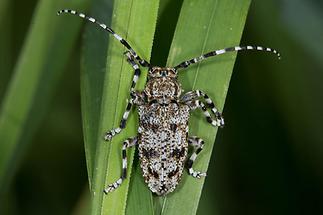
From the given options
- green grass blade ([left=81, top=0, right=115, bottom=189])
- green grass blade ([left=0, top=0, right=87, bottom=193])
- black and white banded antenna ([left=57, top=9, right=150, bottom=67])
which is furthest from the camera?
green grass blade ([left=0, top=0, right=87, bottom=193])

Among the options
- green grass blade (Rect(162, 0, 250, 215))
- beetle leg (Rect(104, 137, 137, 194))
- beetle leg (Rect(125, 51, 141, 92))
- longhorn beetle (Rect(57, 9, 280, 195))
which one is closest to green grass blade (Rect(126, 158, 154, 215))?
longhorn beetle (Rect(57, 9, 280, 195))

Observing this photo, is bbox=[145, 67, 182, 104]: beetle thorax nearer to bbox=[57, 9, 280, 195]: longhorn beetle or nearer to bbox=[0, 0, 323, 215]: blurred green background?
bbox=[57, 9, 280, 195]: longhorn beetle

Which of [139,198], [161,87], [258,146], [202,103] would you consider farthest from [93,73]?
[258,146]

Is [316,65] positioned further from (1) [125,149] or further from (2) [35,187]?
(2) [35,187]

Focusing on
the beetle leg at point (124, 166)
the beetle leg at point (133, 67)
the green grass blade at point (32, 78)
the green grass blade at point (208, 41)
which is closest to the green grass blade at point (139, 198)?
the beetle leg at point (124, 166)

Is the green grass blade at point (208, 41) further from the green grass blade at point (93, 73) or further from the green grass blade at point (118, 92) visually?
the green grass blade at point (93, 73)

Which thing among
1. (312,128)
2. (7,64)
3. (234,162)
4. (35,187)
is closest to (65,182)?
(35,187)
